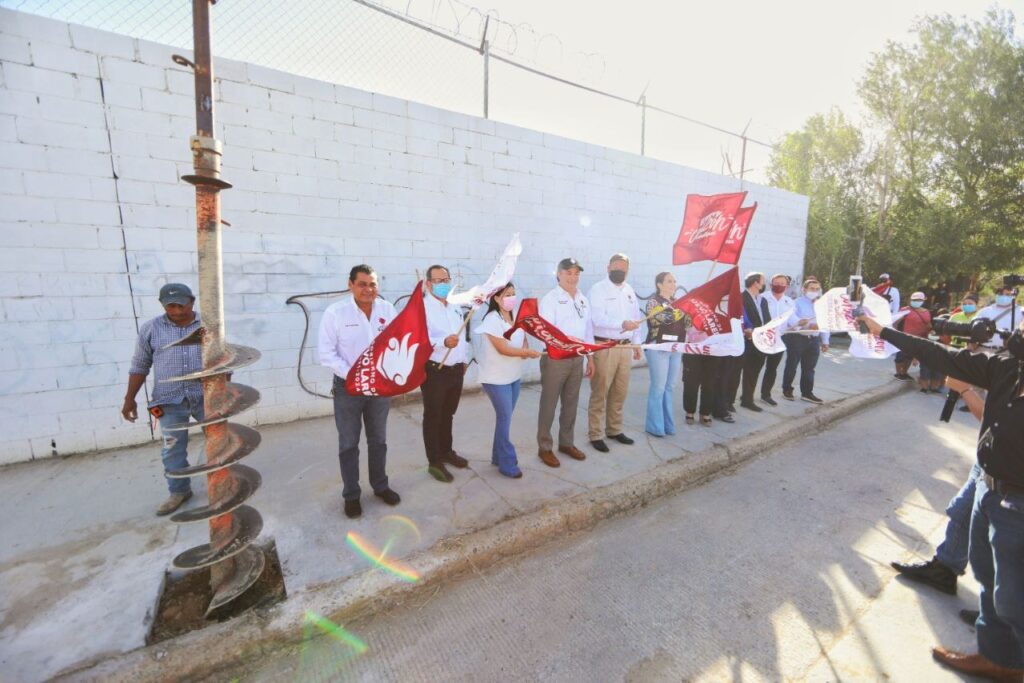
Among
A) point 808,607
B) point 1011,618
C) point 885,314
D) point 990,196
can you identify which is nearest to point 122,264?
point 808,607

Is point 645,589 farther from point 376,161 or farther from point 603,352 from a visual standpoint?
point 376,161

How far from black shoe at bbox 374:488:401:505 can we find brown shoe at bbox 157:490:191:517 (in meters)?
1.54

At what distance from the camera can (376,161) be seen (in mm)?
5562

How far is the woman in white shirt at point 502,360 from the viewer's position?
3908 millimetres

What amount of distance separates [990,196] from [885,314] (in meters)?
17.1

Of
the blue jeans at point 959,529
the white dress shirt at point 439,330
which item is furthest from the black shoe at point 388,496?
the blue jeans at point 959,529

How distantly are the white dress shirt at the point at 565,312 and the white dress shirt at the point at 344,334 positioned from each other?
1.66 metres

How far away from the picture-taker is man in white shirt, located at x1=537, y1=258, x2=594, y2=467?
435cm

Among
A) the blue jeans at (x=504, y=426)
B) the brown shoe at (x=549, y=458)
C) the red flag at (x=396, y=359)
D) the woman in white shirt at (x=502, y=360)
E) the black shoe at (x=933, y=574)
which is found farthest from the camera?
the brown shoe at (x=549, y=458)

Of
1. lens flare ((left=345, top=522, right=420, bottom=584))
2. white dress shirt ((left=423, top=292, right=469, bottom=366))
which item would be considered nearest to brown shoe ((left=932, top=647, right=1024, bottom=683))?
lens flare ((left=345, top=522, right=420, bottom=584))

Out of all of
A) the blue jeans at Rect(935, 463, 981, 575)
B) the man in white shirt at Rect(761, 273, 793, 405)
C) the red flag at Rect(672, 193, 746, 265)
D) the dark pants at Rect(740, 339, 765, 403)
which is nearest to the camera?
the blue jeans at Rect(935, 463, 981, 575)

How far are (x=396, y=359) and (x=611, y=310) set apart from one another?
101 inches

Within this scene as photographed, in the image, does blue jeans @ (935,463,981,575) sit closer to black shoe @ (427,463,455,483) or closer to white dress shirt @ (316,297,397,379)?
black shoe @ (427,463,455,483)

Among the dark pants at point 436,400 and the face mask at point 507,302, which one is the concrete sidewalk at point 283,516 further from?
the face mask at point 507,302
